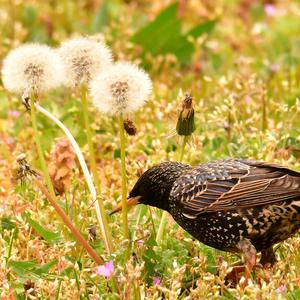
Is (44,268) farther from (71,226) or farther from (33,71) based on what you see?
(33,71)

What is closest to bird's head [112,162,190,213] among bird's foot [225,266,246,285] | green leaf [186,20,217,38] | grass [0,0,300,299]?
grass [0,0,300,299]

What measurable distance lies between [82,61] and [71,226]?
882 mm

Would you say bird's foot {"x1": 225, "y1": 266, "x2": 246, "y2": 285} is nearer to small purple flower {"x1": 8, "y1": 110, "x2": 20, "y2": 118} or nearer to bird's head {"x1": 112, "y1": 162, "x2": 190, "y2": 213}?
bird's head {"x1": 112, "y1": 162, "x2": 190, "y2": 213}

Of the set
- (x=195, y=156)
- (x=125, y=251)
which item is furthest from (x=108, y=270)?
(x=195, y=156)

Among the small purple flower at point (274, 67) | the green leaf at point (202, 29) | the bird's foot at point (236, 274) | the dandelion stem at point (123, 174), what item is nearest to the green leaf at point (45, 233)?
the dandelion stem at point (123, 174)

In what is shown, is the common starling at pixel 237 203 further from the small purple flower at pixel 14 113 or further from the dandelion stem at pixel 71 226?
the small purple flower at pixel 14 113

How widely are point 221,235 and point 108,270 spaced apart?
76cm

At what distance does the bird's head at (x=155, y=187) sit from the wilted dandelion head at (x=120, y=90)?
61cm

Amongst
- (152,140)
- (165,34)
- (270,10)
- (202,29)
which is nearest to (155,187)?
(152,140)

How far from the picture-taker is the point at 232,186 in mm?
5148

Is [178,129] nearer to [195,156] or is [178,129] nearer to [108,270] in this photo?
[108,270]

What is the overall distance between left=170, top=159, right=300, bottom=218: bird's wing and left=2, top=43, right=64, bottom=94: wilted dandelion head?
2.87 ft

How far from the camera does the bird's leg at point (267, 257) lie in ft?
17.3

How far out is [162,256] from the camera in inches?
200
